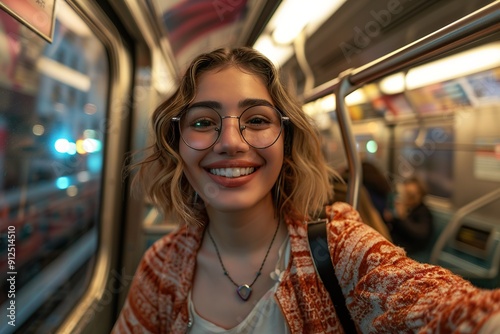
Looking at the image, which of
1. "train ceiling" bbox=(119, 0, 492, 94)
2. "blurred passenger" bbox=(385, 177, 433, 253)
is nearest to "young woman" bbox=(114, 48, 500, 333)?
"train ceiling" bbox=(119, 0, 492, 94)

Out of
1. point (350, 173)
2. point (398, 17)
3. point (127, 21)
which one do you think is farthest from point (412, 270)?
point (127, 21)

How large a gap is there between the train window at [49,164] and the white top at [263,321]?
67 centimetres

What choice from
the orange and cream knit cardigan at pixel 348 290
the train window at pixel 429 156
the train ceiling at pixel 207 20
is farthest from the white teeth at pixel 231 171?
the train window at pixel 429 156

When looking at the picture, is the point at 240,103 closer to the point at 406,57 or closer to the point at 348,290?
the point at 406,57

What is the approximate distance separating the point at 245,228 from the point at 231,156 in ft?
0.89

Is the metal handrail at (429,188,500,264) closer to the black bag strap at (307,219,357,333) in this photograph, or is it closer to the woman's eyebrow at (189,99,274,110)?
the black bag strap at (307,219,357,333)

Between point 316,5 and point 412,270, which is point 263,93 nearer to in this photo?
point 412,270

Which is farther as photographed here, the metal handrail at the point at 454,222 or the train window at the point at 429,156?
the train window at the point at 429,156

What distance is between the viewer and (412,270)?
0.69m

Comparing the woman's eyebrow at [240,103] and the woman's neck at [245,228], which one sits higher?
the woman's eyebrow at [240,103]

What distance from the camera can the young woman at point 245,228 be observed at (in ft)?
2.70

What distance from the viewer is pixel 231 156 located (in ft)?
2.97

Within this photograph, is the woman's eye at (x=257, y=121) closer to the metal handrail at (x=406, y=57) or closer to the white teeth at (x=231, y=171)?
the white teeth at (x=231, y=171)

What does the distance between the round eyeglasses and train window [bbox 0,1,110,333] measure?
0.59 m
